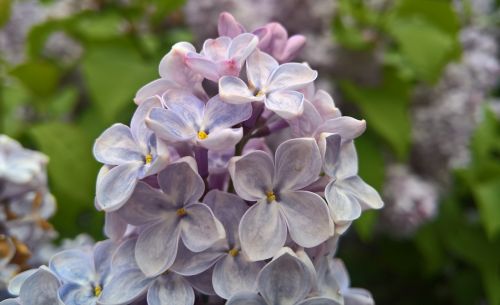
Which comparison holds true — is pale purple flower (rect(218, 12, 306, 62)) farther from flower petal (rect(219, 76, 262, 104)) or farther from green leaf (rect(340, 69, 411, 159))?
green leaf (rect(340, 69, 411, 159))

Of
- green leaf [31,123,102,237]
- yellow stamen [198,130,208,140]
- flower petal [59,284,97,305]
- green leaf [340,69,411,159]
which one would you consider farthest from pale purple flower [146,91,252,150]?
green leaf [340,69,411,159]

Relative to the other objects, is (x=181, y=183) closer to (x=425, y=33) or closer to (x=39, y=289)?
(x=39, y=289)

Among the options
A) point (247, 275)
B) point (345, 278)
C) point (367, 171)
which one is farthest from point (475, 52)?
point (247, 275)

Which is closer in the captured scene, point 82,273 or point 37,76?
point 82,273

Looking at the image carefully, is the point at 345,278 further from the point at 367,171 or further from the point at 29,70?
the point at 29,70

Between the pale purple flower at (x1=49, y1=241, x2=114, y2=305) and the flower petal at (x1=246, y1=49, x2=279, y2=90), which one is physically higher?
the flower petal at (x1=246, y1=49, x2=279, y2=90)

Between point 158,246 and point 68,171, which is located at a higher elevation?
point 158,246

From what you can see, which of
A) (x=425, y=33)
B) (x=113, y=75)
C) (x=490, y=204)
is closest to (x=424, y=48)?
(x=425, y=33)

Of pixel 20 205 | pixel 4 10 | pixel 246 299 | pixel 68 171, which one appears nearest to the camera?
pixel 246 299
